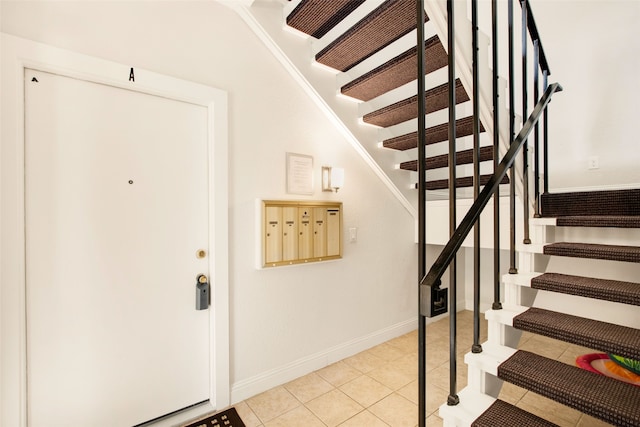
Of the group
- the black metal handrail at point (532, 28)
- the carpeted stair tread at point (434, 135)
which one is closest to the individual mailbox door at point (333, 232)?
the carpeted stair tread at point (434, 135)

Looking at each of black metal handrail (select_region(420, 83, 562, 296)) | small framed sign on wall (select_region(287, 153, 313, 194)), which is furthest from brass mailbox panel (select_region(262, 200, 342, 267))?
black metal handrail (select_region(420, 83, 562, 296))

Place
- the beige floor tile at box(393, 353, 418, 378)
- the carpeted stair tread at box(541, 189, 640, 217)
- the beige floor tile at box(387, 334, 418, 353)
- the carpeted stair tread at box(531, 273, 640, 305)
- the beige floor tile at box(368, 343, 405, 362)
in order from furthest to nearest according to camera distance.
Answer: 1. the beige floor tile at box(387, 334, 418, 353)
2. the beige floor tile at box(368, 343, 405, 362)
3. the beige floor tile at box(393, 353, 418, 378)
4. the carpeted stair tread at box(541, 189, 640, 217)
5. the carpeted stair tread at box(531, 273, 640, 305)

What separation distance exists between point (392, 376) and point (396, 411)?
0.42 meters

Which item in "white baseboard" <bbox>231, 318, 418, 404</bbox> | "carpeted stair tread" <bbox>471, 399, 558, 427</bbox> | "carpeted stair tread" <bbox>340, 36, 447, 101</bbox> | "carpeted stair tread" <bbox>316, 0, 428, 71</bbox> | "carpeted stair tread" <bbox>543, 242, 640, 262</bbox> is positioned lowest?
"white baseboard" <bbox>231, 318, 418, 404</bbox>

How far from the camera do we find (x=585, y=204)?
186 cm

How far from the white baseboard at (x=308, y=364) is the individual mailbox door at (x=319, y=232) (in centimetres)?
85

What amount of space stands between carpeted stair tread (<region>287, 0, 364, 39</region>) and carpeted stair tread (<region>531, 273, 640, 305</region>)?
1.81m

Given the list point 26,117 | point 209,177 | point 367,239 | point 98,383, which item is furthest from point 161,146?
point 367,239

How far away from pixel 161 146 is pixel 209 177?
0.32 metres

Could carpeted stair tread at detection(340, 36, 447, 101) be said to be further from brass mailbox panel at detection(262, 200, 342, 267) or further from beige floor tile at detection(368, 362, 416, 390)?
beige floor tile at detection(368, 362, 416, 390)

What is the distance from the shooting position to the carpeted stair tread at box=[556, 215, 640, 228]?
4.82ft

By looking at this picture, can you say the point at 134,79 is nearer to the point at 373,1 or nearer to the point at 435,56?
the point at 435,56

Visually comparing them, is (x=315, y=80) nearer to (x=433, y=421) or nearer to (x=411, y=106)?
(x=411, y=106)

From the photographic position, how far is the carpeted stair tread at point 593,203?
1.72 meters
